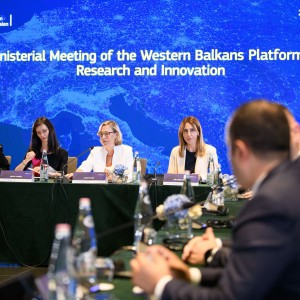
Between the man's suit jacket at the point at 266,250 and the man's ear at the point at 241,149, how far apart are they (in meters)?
0.10

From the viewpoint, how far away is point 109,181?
4484mm

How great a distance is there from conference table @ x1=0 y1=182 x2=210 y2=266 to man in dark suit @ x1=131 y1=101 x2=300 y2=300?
9.58ft

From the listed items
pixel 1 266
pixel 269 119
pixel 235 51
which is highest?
pixel 235 51

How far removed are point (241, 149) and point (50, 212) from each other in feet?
10.5

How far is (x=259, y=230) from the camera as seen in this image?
3.31 ft

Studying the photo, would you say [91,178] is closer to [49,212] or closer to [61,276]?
[49,212]

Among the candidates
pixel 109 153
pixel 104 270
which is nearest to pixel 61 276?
pixel 104 270

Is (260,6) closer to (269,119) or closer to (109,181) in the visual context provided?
(109,181)

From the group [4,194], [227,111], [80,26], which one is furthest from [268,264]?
[80,26]

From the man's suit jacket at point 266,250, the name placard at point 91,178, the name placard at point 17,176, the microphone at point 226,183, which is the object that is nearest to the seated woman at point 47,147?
the name placard at point 17,176

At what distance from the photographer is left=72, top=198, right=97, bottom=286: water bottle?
4.22 feet

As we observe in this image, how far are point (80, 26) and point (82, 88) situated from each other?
715 mm

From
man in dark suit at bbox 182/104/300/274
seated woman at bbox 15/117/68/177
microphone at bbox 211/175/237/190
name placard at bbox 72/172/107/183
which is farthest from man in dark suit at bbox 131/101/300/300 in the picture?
seated woman at bbox 15/117/68/177

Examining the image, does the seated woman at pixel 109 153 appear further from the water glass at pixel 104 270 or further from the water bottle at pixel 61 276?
the water bottle at pixel 61 276
